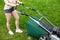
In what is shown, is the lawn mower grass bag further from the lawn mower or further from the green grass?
the green grass

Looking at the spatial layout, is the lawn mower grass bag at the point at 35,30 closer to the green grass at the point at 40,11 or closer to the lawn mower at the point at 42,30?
the lawn mower at the point at 42,30

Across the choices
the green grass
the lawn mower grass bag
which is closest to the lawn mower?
the lawn mower grass bag

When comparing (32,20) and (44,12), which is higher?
(32,20)

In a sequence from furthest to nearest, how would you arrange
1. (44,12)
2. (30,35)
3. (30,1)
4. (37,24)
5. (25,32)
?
(30,1)
(44,12)
(25,32)
(30,35)
(37,24)

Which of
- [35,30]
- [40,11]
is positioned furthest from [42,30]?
[40,11]

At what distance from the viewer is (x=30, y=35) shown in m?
7.20

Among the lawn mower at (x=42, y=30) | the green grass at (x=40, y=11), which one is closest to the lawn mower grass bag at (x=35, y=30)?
the lawn mower at (x=42, y=30)

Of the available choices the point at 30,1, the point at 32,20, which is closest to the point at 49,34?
the point at 32,20

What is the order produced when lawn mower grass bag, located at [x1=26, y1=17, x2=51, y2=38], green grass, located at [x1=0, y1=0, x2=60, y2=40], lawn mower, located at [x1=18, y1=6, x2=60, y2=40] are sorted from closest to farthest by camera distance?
lawn mower, located at [x1=18, y1=6, x2=60, y2=40] < lawn mower grass bag, located at [x1=26, y1=17, x2=51, y2=38] < green grass, located at [x1=0, y1=0, x2=60, y2=40]

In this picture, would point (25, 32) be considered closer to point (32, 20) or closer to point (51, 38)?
point (32, 20)

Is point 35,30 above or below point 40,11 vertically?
above

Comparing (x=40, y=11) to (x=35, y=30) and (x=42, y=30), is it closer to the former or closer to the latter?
(x=35, y=30)

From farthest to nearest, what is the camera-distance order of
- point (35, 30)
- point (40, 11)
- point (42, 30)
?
point (40, 11)
point (35, 30)
point (42, 30)

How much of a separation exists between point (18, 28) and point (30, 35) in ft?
1.99
